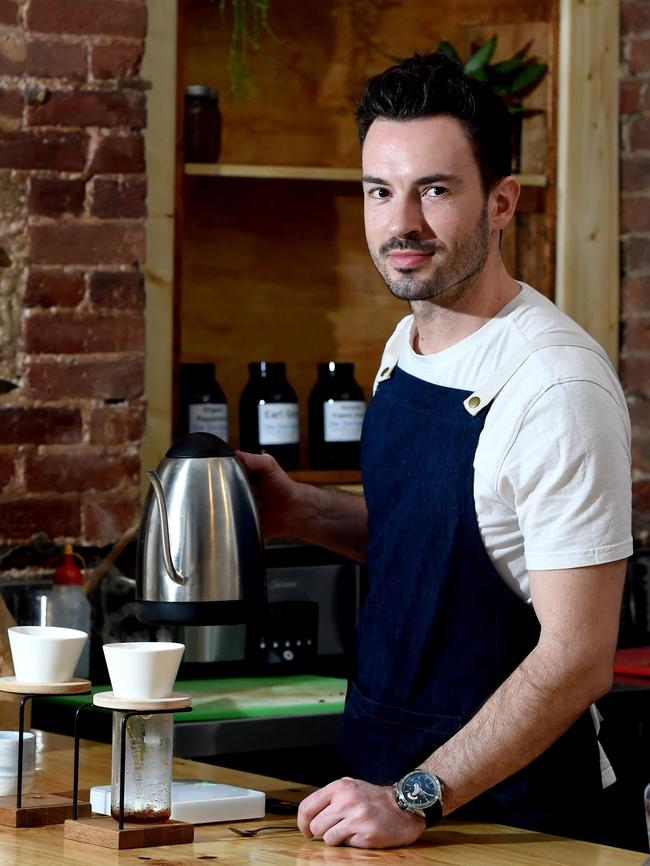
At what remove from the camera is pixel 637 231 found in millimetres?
3389

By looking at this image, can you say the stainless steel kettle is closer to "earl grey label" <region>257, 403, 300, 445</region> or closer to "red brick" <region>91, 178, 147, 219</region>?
"red brick" <region>91, 178, 147, 219</region>

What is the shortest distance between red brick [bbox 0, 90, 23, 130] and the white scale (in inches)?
56.4

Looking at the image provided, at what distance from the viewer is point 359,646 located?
2102 mm

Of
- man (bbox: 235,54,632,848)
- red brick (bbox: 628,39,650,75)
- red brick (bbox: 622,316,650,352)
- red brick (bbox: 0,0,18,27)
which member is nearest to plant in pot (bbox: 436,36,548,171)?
red brick (bbox: 628,39,650,75)

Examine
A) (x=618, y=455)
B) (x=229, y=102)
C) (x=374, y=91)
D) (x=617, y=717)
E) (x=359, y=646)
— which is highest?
(x=229, y=102)

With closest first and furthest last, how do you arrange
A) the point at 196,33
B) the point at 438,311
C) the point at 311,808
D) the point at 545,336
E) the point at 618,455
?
the point at 311,808, the point at 618,455, the point at 545,336, the point at 438,311, the point at 196,33

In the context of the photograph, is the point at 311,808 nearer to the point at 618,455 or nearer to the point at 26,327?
the point at 618,455

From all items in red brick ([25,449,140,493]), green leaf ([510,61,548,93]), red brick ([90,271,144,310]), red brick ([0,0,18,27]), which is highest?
green leaf ([510,61,548,93])

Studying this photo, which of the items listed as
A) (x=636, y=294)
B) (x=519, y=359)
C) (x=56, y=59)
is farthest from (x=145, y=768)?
(x=636, y=294)

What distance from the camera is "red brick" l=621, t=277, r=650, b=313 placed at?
3.40m

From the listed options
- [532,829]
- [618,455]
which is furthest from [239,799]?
[618,455]

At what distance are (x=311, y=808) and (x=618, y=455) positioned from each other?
1.75 feet

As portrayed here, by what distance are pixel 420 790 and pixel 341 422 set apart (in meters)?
1.59

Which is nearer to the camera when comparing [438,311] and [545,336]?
[545,336]
